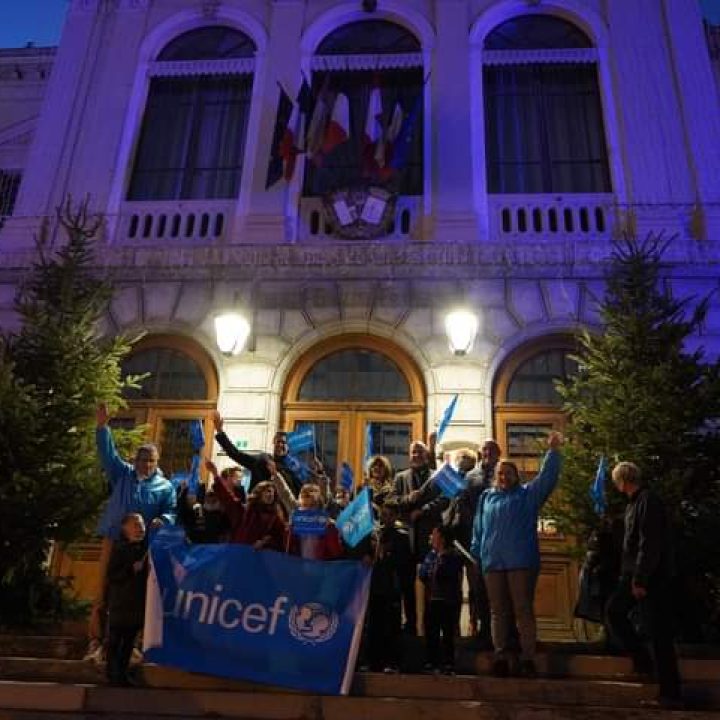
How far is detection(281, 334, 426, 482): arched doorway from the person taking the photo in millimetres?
10328

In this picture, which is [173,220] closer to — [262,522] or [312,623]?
[262,522]

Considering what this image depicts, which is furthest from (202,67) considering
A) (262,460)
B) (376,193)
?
(262,460)

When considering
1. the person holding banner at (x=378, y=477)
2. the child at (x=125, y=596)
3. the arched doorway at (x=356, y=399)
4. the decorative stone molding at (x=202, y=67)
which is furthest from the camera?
the decorative stone molding at (x=202, y=67)

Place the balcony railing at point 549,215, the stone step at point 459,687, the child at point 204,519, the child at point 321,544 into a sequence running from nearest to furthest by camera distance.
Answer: the stone step at point 459,687 < the child at point 321,544 < the child at point 204,519 < the balcony railing at point 549,215

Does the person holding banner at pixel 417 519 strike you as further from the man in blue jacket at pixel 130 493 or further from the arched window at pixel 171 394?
the arched window at pixel 171 394

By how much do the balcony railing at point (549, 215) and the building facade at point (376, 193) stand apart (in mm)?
41

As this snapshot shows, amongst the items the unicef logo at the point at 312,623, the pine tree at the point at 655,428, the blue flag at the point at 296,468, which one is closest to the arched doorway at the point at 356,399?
the blue flag at the point at 296,468

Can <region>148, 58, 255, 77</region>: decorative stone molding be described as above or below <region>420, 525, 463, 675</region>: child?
above

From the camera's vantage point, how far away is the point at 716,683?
220 inches

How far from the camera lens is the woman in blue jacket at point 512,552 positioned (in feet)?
18.6

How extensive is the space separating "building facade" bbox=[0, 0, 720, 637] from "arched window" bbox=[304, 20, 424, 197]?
1.7 inches

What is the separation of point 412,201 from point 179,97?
17.9 ft

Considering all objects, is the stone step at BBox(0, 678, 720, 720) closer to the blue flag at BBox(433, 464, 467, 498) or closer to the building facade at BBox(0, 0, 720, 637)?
the blue flag at BBox(433, 464, 467, 498)

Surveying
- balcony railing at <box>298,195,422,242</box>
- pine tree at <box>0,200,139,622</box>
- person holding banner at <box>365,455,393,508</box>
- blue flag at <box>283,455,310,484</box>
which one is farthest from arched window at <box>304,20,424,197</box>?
person holding banner at <box>365,455,393,508</box>
